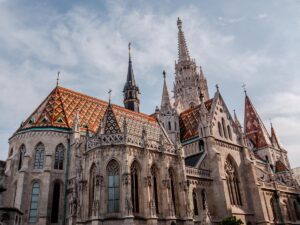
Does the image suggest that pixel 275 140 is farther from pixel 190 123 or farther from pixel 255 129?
pixel 190 123

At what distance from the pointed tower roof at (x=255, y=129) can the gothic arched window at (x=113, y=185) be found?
31.7 metres

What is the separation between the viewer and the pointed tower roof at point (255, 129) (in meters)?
45.5

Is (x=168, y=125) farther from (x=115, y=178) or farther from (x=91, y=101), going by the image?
(x=115, y=178)

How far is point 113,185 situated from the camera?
1945 cm

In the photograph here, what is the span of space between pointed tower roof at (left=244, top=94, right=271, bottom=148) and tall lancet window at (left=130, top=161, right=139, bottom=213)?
30.5 meters

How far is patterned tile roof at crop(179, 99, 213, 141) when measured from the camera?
3092cm

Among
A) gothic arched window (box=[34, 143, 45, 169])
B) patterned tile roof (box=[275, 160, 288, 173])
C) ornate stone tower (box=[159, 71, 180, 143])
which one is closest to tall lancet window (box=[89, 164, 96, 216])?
gothic arched window (box=[34, 143, 45, 169])

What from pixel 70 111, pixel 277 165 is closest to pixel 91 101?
pixel 70 111

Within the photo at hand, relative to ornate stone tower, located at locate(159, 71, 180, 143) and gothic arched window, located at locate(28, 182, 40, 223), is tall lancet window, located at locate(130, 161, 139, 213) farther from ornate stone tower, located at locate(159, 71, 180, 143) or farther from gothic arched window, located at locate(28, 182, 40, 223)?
ornate stone tower, located at locate(159, 71, 180, 143)

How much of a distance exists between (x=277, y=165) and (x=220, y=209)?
843 inches

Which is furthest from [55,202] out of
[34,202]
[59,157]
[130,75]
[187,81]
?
[187,81]

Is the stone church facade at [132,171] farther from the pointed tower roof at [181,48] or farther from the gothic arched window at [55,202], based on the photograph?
the pointed tower roof at [181,48]

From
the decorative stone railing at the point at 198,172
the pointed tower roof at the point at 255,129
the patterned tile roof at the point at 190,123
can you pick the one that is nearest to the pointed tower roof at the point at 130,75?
the patterned tile roof at the point at 190,123

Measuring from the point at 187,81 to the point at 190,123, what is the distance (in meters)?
18.8
